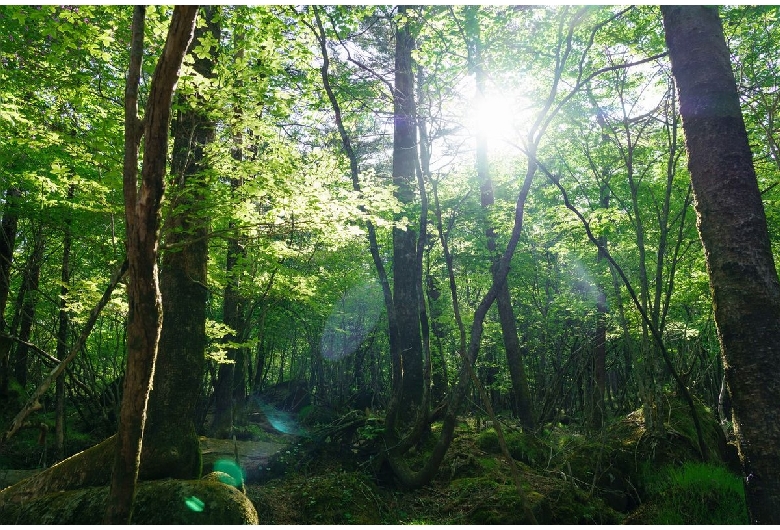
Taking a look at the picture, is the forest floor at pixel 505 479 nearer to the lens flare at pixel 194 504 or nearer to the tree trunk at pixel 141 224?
the lens flare at pixel 194 504

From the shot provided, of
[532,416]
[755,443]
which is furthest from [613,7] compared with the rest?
[532,416]

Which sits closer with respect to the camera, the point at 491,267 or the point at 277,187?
the point at 277,187

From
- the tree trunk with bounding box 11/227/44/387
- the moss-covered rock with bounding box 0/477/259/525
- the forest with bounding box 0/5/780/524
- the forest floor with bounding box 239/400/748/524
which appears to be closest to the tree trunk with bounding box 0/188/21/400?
the forest with bounding box 0/5/780/524

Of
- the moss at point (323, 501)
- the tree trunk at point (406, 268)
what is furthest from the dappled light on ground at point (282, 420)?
the moss at point (323, 501)

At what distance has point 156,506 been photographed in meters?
4.59

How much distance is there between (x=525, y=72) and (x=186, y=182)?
18.4 feet

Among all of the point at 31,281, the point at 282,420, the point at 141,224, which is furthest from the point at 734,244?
the point at 282,420

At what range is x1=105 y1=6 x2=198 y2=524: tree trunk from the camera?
98.8 inches

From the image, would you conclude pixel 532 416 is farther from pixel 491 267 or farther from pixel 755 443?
pixel 755 443

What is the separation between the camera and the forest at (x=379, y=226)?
11.3 ft

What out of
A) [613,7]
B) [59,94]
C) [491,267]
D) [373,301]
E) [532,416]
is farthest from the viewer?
[373,301]

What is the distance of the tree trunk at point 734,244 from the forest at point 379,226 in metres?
0.02

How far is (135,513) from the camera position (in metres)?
4.48

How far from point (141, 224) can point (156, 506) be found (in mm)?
3446
